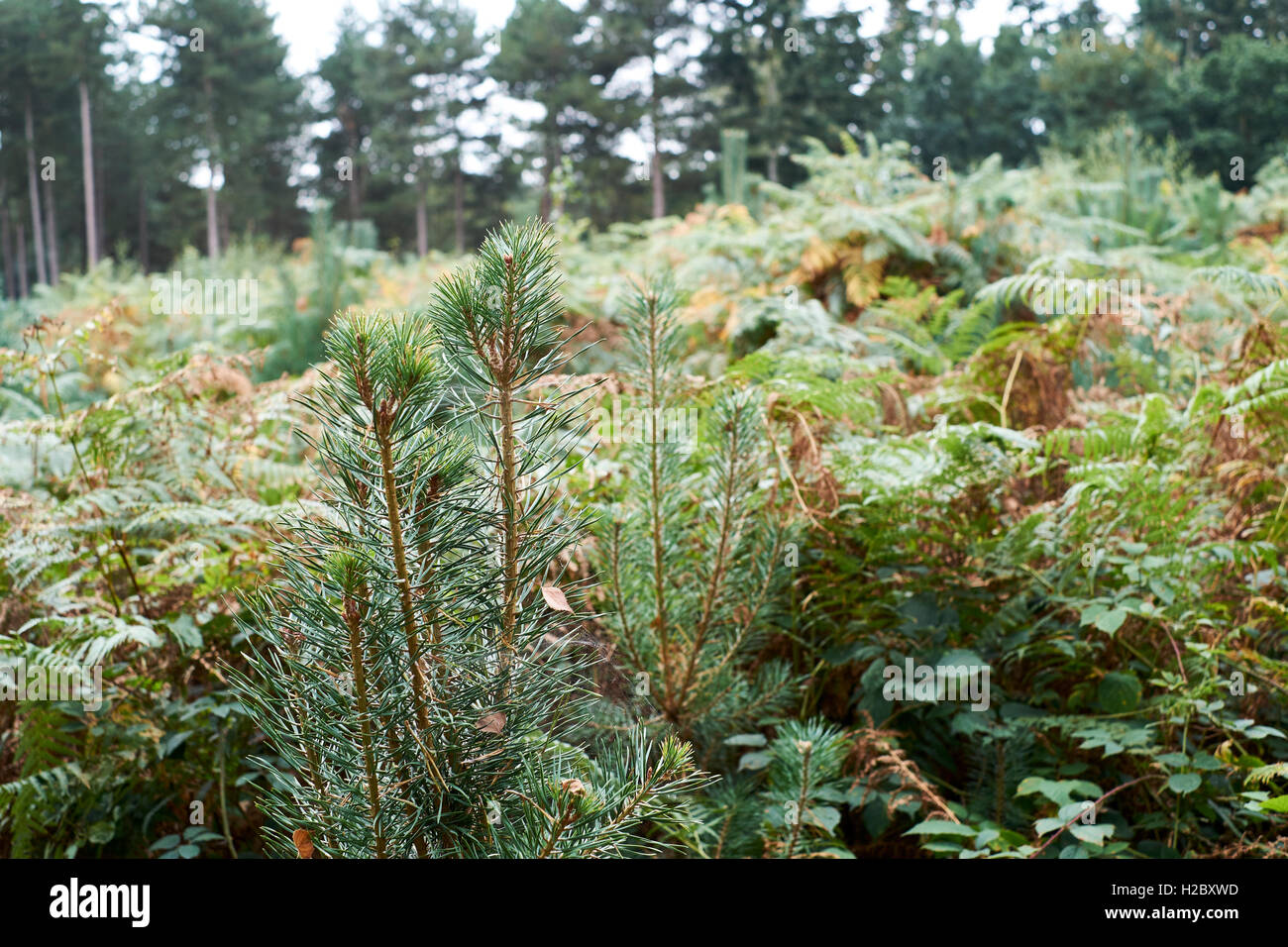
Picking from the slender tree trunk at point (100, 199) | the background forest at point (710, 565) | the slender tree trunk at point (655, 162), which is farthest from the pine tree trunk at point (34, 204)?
the slender tree trunk at point (655, 162)

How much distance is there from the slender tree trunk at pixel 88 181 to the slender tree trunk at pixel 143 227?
1.89ft

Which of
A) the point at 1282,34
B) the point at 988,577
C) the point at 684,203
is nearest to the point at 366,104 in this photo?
the point at 684,203

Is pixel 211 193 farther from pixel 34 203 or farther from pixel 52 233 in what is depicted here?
pixel 34 203

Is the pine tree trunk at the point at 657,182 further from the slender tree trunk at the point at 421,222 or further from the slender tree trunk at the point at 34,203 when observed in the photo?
the slender tree trunk at the point at 34,203

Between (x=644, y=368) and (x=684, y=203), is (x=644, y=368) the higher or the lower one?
the lower one

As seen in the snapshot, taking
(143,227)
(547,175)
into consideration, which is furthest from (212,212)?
(547,175)

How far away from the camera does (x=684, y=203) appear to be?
15055mm

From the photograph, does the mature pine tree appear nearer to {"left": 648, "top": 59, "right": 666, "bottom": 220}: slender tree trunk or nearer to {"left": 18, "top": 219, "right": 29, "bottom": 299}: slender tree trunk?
{"left": 18, "top": 219, "right": 29, "bottom": 299}: slender tree trunk

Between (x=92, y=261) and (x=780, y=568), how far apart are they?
10592 mm

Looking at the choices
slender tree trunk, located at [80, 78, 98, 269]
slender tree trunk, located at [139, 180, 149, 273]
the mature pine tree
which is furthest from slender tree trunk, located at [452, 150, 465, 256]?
slender tree trunk, located at [80, 78, 98, 269]

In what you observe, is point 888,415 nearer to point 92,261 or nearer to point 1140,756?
point 1140,756

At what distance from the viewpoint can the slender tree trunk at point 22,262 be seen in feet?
25.9

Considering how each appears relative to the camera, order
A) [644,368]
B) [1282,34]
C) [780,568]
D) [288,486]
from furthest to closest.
Result: [1282,34], [288,486], [780,568], [644,368]

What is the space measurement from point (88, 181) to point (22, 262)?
3.30 feet
